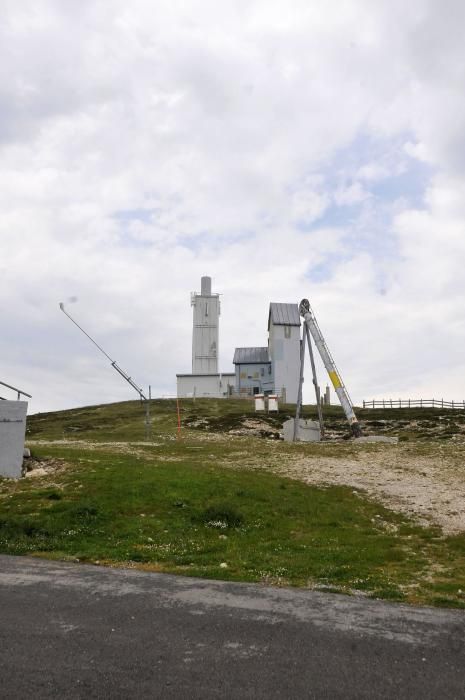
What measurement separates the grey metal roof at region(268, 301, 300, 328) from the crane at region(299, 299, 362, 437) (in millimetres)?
42687

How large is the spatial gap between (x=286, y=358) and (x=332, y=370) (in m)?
44.1

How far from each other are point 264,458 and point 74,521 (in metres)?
19.1

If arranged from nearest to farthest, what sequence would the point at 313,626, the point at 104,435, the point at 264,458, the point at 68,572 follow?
the point at 313,626, the point at 68,572, the point at 264,458, the point at 104,435

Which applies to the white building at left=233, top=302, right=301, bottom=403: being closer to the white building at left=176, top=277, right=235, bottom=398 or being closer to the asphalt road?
the white building at left=176, top=277, right=235, bottom=398

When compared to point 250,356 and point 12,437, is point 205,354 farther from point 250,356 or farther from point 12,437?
point 12,437

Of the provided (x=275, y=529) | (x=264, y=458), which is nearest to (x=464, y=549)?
(x=275, y=529)

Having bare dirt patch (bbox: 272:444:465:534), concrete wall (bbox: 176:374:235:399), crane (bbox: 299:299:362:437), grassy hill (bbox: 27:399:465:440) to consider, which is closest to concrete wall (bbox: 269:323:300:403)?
grassy hill (bbox: 27:399:465:440)

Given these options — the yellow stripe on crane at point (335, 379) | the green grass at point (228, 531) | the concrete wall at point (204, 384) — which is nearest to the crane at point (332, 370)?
the yellow stripe on crane at point (335, 379)

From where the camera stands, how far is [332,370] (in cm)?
5138

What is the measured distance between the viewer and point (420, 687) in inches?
236

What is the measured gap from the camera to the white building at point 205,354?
10100cm

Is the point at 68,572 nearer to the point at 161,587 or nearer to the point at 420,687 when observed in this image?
the point at 161,587

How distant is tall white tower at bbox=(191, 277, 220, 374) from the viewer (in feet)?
341

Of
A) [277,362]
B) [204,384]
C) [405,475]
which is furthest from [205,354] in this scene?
[405,475]
